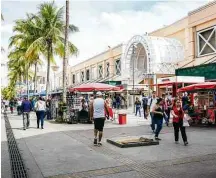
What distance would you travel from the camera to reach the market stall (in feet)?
53.3

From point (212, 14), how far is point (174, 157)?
20.4 meters

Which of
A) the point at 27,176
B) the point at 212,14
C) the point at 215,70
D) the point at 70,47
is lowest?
the point at 27,176

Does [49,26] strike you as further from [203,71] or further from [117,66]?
[117,66]

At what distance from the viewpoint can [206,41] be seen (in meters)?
27.0

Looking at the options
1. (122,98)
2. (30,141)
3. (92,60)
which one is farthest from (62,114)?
(92,60)

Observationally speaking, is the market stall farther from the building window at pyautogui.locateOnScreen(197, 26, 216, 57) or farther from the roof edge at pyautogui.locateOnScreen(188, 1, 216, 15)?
the roof edge at pyautogui.locateOnScreen(188, 1, 216, 15)

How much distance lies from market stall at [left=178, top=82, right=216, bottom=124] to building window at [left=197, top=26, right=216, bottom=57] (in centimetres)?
893

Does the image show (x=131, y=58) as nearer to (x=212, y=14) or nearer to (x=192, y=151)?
(x=212, y=14)

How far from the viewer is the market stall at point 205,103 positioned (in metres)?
16.2

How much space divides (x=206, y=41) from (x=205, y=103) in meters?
10.3

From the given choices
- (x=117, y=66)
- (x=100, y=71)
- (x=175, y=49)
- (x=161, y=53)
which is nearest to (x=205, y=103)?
(x=161, y=53)

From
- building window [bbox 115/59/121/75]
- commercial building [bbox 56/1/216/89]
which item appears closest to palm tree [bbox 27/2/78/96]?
commercial building [bbox 56/1/216/89]

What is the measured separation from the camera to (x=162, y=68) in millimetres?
31188

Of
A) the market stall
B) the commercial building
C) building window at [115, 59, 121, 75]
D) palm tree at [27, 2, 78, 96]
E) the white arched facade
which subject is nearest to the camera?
the market stall
